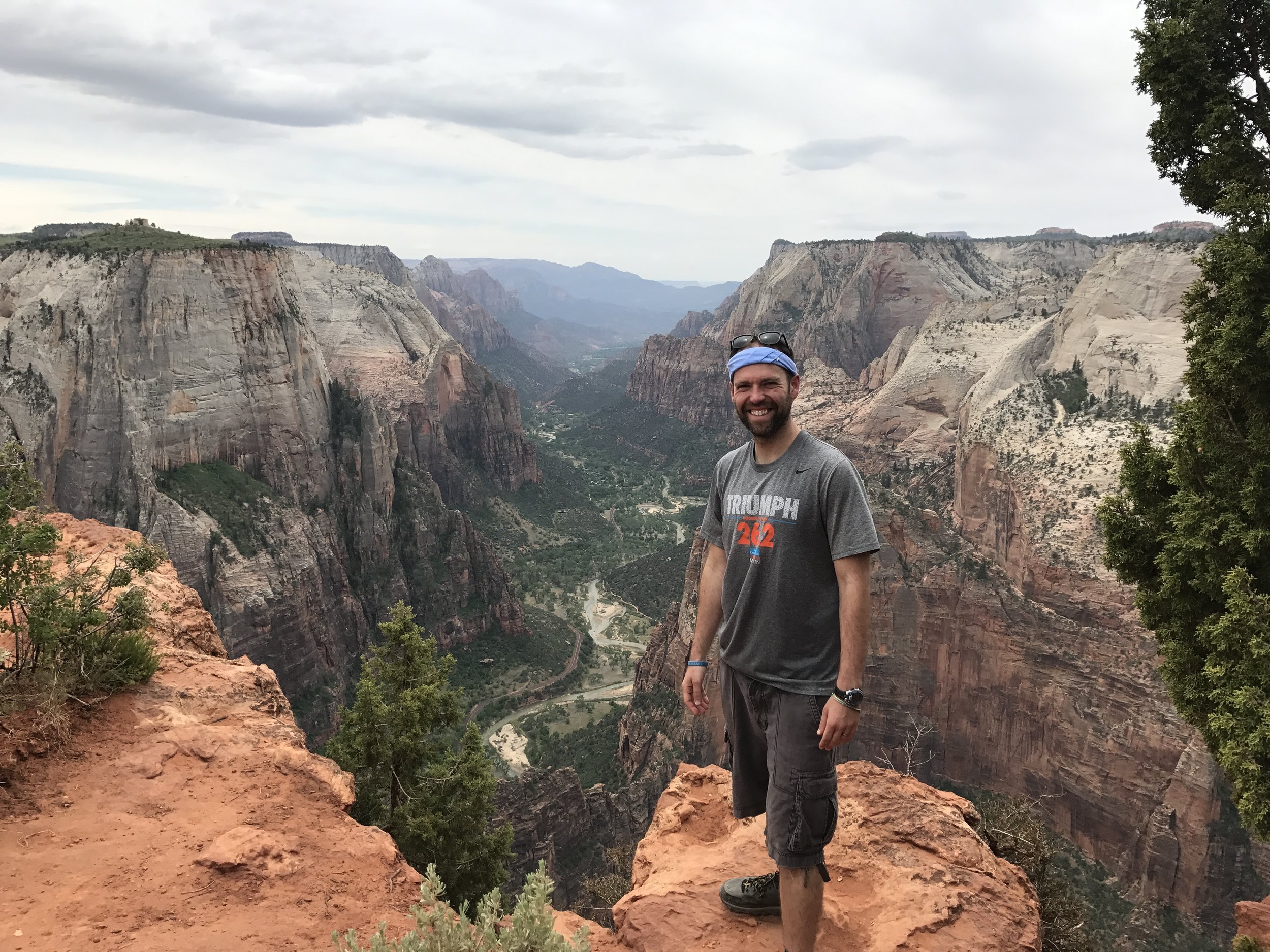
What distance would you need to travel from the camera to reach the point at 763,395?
573cm

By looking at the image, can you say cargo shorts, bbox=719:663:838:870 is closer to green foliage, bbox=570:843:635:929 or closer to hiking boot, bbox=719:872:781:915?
hiking boot, bbox=719:872:781:915

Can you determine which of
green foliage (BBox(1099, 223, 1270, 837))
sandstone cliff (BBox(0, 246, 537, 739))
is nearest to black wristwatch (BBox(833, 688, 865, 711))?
green foliage (BBox(1099, 223, 1270, 837))

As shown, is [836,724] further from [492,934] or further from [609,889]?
[609,889]

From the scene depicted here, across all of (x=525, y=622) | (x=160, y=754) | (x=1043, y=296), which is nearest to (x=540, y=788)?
(x=160, y=754)

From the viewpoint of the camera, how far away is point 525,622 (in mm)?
Answer: 62219

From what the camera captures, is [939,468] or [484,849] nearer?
[484,849]

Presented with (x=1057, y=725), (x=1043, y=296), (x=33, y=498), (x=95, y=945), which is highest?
(x=1043, y=296)

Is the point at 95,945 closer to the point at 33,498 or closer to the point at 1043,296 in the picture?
the point at 33,498

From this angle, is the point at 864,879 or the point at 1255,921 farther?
the point at 1255,921

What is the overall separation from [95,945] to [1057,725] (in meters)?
33.1

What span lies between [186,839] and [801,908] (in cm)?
499

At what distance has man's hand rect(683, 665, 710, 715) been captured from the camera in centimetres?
649

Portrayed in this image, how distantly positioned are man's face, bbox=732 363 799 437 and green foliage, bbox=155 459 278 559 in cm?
4382

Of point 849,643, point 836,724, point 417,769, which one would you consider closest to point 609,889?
point 417,769
